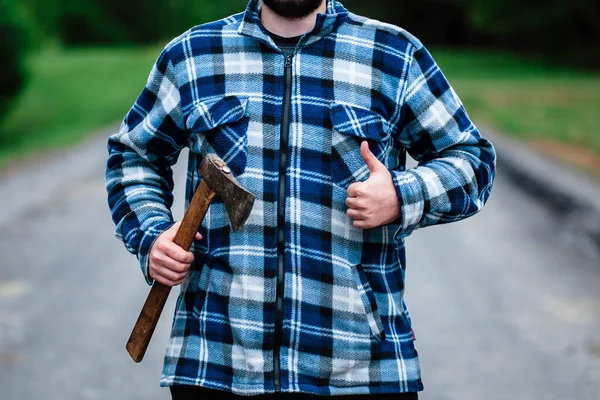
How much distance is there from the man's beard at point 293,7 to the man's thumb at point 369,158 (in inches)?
13.0

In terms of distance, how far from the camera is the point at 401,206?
7.70ft

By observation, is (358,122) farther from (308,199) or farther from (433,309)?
(433,309)

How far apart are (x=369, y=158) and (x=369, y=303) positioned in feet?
1.10

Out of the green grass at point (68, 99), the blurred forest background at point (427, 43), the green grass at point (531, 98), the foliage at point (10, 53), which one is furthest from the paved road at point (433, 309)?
the green grass at point (531, 98)

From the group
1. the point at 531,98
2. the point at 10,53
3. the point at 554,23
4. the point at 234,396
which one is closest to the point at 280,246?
the point at 234,396

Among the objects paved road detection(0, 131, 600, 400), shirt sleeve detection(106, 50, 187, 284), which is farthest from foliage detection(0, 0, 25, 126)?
shirt sleeve detection(106, 50, 187, 284)

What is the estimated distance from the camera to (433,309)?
6938 millimetres

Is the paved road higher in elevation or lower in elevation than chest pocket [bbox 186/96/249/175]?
lower

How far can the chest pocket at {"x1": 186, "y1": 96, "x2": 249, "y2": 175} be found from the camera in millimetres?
2389

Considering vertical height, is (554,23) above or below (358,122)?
above

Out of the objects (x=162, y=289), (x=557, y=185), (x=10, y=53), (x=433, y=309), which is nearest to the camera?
(x=162, y=289)

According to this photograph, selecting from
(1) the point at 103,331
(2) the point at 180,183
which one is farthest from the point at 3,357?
(2) the point at 180,183

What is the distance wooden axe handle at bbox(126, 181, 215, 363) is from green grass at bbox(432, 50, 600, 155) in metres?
13.2

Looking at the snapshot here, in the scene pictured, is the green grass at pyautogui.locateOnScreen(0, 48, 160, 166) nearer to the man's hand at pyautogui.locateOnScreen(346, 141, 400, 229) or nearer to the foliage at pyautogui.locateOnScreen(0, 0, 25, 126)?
the foliage at pyautogui.locateOnScreen(0, 0, 25, 126)
